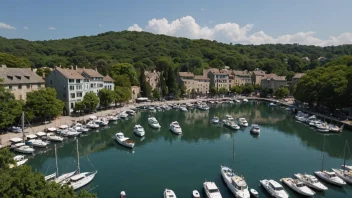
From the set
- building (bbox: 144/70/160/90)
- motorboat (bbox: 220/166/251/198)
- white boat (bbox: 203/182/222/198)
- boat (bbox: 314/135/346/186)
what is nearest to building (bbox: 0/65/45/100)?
white boat (bbox: 203/182/222/198)

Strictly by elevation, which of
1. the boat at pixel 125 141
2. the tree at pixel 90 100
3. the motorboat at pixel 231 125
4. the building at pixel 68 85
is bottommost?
the boat at pixel 125 141

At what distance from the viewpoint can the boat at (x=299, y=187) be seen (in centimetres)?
3056

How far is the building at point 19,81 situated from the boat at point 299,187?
56019 mm

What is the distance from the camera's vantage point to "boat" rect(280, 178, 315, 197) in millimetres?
30562

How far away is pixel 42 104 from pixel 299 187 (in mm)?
48387

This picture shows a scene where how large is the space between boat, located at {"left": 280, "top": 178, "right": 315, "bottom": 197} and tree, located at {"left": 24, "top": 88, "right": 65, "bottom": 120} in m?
46.0

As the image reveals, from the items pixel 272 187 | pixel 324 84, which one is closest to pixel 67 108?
pixel 272 187

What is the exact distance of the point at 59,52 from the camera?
6850 inches

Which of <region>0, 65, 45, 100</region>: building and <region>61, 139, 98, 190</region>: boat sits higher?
<region>0, 65, 45, 100</region>: building

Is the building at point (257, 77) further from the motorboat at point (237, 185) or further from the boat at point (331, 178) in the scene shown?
the motorboat at point (237, 185)

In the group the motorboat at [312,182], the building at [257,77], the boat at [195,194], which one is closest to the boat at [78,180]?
the boat at [195,194]

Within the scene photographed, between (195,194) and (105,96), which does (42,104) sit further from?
(195,194)

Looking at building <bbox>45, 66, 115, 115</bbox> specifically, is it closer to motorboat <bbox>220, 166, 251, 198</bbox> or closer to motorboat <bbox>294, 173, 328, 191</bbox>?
motorboat <bbox>220, 166, 251, 198</bbox>

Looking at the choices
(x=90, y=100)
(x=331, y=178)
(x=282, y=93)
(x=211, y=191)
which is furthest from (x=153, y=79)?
(x=211, y=191)
